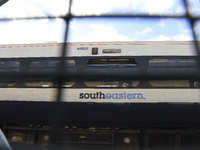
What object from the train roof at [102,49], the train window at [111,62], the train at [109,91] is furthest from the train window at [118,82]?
the train roof at [102,49]

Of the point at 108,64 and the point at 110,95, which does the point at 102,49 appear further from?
the point at 110,95

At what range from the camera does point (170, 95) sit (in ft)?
6.44

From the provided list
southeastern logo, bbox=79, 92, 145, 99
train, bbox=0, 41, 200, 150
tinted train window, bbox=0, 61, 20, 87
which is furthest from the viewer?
southeastern logo, bbox=79, 92, 145, 99

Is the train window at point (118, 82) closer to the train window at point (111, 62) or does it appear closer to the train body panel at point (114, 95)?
the train body panel at point (114, 95)

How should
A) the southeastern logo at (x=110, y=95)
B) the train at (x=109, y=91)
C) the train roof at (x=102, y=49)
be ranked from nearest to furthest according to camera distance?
1. the train at (x=109, y=91)
2. the southeastern logo at (x=110, y=95)
3. the train roof at (x=102, y=49)

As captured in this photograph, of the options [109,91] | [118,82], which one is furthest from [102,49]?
[118,82]

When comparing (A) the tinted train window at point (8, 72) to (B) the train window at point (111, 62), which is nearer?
(A) the tinted train window at point (8, 72)

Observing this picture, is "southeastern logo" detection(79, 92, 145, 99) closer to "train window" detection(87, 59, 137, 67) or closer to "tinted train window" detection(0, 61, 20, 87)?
"train window" detection(87, 59, 137, 67)

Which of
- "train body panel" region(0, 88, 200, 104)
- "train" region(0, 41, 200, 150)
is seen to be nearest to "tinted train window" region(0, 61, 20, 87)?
"train" region(0, 41, 200, 150)

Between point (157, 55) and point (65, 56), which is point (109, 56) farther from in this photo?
point (65, 56)

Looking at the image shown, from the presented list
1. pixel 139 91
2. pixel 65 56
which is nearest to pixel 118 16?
pixel 65 56

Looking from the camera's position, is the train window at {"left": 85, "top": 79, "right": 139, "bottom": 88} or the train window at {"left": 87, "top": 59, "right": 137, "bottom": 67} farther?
the train window at {"left": 87, "top": 59, "right": 137, "bottom": 67}

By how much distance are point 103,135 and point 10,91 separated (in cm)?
146

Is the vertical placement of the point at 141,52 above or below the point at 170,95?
above
